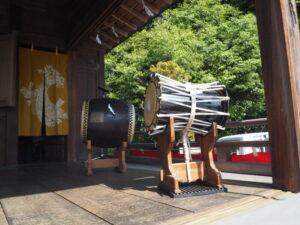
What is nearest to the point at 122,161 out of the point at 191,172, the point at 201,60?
the point at 191,172

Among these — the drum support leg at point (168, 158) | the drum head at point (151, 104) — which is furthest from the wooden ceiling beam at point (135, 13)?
the drum support leg at point (168, 158)

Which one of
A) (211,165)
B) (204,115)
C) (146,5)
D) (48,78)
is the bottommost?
(211,165)

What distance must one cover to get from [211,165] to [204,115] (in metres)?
0.43

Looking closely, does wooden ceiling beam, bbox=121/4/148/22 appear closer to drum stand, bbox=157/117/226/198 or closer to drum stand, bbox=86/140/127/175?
drum stand, bbox=86/140/127/175

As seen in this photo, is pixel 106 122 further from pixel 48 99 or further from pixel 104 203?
pixel 48 99

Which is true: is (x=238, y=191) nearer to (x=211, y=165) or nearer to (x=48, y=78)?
(x=211, y=165)

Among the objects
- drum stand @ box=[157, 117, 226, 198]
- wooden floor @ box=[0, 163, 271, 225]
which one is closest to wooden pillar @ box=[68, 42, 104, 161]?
wooden floor @ box=[0, 163, 271, 225]

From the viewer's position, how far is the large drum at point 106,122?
3.12 m

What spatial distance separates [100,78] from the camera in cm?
550

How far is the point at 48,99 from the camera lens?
493cm

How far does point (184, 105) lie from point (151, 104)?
0.98ft

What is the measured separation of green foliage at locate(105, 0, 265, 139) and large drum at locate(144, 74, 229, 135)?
22.6ft

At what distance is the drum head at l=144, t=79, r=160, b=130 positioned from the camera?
194cm

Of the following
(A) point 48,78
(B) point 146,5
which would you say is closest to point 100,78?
(A) point 48,78
